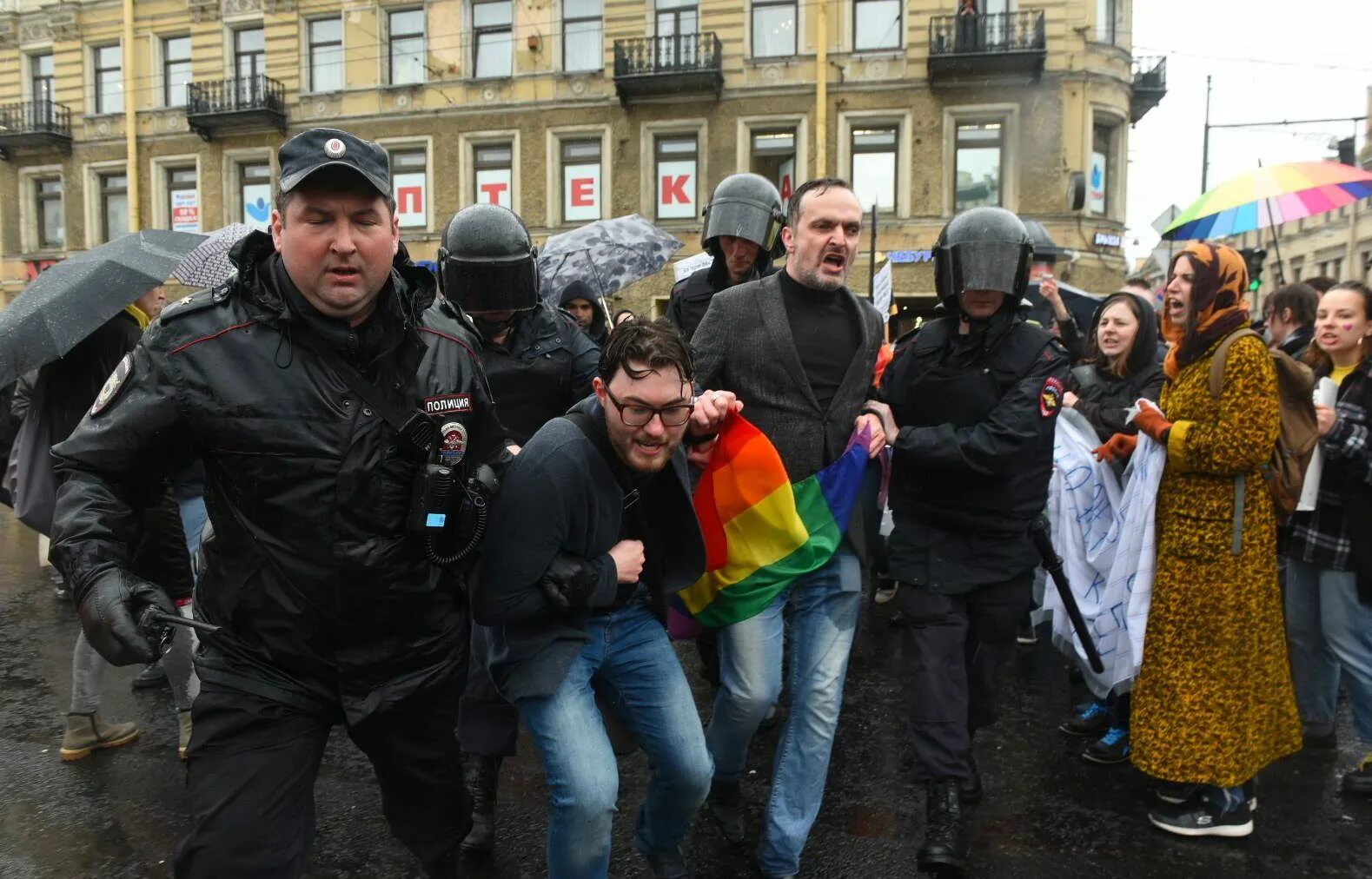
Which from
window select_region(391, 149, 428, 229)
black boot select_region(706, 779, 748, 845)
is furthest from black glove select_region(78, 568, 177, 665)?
window select_region(391, 149, 428, 229)

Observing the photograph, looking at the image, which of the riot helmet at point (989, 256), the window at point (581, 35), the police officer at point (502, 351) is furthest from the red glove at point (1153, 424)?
the window at point (581, 35)

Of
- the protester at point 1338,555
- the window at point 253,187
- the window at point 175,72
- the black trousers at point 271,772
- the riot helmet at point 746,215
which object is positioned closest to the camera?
the black trousers at point 271,772

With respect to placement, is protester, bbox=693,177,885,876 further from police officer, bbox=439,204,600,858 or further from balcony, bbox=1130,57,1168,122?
balcony, bbox=1130,57,1168,122

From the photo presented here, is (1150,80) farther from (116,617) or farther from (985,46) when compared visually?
(116,617)

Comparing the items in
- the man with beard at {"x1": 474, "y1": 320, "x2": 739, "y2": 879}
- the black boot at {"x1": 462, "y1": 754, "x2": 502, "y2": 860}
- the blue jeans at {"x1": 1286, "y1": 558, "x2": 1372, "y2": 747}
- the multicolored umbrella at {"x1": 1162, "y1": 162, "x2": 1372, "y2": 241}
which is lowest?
the black boot at {"x1": 462, "y1": 754, "x2": 502, "y2": 860}

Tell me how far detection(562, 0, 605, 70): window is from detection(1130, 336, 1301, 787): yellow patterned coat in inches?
793

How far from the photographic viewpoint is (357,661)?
7.41 ft

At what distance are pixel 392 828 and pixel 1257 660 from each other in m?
2.97

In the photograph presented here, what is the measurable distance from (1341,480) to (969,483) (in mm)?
1786

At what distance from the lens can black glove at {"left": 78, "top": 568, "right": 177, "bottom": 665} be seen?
1871 mm

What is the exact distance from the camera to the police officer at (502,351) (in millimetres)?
3480

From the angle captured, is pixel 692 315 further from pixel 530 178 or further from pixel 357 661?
pixel 530 178

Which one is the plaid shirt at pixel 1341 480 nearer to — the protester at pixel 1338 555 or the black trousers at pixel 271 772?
the protester at pixel 1338 555

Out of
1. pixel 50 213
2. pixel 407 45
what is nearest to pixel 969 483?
pixel 407 45
